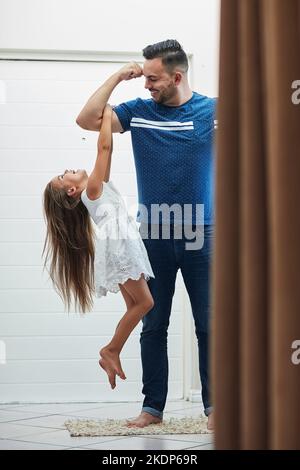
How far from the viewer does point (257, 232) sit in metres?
1.43

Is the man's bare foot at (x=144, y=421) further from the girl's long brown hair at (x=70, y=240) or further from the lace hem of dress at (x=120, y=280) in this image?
the girl's long brown hair at (x=70, y=240)

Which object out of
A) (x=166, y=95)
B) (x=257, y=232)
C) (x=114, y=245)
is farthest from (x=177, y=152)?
(x=257, y=232)

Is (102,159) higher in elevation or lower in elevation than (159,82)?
lower

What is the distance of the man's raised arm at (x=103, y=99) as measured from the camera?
4.05m

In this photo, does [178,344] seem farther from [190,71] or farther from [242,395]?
[242,395]

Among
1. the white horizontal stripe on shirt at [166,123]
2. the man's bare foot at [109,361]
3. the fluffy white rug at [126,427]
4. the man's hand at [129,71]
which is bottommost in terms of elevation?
the fluffy white rug at [126,427]

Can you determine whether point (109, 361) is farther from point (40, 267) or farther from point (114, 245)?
point (40, 267)

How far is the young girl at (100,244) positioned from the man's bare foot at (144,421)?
423 millimetres

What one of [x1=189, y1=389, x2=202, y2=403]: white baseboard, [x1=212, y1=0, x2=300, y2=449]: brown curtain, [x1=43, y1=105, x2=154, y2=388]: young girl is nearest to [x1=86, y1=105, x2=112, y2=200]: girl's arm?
[x1=43, y1=105, x2=154, y2=388]: young girl

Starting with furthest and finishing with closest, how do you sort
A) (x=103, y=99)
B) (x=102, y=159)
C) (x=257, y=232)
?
(x=102, y=159) → (x=103, y=99) → (x=257, y=232)

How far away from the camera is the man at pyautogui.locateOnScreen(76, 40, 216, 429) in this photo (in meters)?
3.72

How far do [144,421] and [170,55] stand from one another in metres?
1.70

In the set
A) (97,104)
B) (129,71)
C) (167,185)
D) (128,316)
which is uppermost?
(129,71)

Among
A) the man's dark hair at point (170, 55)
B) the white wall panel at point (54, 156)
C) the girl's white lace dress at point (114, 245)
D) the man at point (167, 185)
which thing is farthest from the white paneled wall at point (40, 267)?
the man's dark hair at point (170, 55)
